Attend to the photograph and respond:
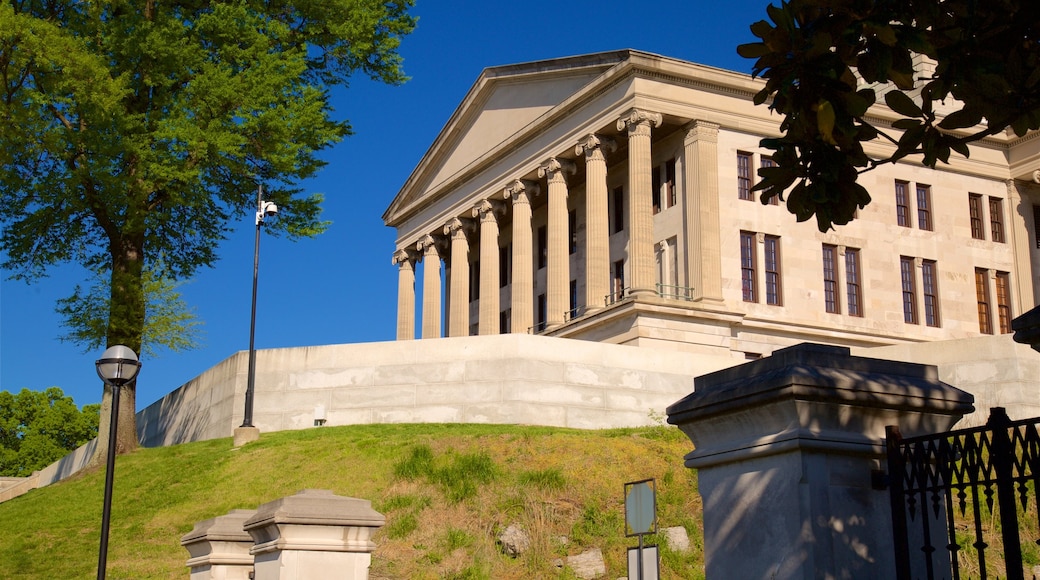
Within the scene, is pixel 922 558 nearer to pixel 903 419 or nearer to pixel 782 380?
pixel 903 419

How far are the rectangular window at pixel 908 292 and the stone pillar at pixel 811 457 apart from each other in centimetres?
4660

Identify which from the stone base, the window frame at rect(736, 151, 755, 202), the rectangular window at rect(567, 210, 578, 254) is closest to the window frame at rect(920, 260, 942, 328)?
the window frame at rect(736, 151, 755, 202)

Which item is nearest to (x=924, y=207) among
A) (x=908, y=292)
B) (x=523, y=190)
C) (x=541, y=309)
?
(x=908, y=292)

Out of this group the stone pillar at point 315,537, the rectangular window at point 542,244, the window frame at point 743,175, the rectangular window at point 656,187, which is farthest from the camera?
the rectangular window at point 542,244

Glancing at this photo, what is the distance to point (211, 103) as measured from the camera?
29.2m

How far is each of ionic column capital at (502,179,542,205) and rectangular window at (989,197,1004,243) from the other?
20.9 meters

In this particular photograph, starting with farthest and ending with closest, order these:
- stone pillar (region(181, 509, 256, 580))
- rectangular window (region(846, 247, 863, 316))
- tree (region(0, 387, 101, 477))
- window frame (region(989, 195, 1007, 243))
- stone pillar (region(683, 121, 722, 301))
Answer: tree (region(0, 387, 101, 477))
window frame (region(989, 195, 1007, 243))
rectangular window (region(846, 247, 863, 316))
stone pillar (region(683, 121, 722, 301))
stone pillar (region(181, 509, 256, 580))

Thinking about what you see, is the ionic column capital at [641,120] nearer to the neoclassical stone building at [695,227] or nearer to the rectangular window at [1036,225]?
the neoclassical stone building at [695,227]

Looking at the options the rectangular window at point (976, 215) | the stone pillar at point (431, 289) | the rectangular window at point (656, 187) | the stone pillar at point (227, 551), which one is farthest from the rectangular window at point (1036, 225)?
the stone pillar at point (227, 551)

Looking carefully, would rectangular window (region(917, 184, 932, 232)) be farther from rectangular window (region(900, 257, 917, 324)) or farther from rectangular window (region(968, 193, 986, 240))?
rectangular window (region(968, 193, 986, 240))

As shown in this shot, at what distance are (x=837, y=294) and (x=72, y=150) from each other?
3130cm

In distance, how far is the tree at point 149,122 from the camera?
91.4 ft

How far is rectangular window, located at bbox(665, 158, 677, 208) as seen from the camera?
47719 millimetres

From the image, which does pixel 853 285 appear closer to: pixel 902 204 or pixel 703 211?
pixel 902 204
